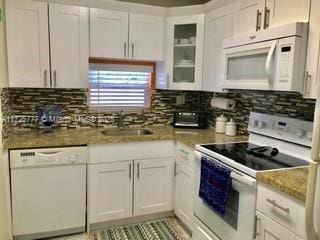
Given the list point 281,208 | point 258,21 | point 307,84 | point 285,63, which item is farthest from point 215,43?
point 281,208

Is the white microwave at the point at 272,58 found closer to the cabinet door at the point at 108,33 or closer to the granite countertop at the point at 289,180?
the granite countertop at the point at 289,180

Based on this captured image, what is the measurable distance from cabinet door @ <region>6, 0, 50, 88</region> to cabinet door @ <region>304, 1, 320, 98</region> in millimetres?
2102

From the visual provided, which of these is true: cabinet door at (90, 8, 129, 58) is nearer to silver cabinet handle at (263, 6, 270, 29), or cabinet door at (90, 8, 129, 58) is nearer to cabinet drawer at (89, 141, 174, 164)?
cabinet drawer at (89, 141, 174, 164)

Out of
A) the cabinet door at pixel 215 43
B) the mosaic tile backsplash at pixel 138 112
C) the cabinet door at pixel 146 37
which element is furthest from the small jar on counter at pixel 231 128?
the cabinet door at pixel 146 37

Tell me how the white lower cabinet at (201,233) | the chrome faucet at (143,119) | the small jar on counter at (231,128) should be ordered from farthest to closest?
the chrome faucet at (143,119)
the small jar on counter at (231,128)
the white lower cabinet at (201,233)

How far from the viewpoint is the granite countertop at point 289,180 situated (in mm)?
1343

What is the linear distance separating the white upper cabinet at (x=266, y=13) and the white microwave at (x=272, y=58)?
108mm

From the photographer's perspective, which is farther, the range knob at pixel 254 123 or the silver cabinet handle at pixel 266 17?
the range knob at pixel 254 123

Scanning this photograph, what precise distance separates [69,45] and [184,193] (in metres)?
1.76

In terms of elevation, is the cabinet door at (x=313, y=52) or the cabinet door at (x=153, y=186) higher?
the cabinet door at (x=313, y=52)

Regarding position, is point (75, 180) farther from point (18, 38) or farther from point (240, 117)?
point (240, 117)

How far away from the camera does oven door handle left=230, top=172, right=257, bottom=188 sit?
162cm

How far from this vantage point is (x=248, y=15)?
2096mm

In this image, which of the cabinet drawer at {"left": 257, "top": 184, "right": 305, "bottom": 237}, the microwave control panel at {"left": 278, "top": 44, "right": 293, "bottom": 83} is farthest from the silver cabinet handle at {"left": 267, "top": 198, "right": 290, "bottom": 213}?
the microwave control panel at {"left": 278, "top": 44, "right": 293, "bottom": 83}
